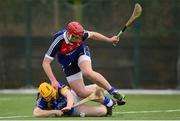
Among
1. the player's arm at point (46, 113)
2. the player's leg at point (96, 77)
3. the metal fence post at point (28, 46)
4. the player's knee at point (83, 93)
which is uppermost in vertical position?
the metal fence post at point (28, 46)

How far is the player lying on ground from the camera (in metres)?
13.1

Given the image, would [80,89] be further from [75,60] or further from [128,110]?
[128,110]

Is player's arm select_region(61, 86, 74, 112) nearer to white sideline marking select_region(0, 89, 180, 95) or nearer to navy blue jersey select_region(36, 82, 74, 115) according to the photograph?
navy blue jersey select_region(36, 82, 74, 115)

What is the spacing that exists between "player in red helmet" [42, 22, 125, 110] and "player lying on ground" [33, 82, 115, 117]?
0.15 metres

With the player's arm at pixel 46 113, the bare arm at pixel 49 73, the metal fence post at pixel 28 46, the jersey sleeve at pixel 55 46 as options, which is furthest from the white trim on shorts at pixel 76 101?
the metal fence post at pixel 28 46

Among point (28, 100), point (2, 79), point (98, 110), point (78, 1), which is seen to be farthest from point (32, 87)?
point (98, 110)

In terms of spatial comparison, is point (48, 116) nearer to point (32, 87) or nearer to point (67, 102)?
point (67, 102)

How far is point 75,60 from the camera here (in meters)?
13.7

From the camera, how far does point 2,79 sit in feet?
79.6

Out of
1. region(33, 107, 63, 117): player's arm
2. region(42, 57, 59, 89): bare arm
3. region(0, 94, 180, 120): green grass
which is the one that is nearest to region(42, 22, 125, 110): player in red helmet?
region(42, 57, 59, 89): bare arm

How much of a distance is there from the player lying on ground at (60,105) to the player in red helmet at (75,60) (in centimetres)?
15

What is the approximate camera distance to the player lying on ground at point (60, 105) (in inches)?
515

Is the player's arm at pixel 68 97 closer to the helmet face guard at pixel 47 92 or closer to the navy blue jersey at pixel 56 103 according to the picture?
the navy blue jersey at pixel 56 103

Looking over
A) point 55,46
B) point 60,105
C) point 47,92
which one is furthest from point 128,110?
point 47,92
